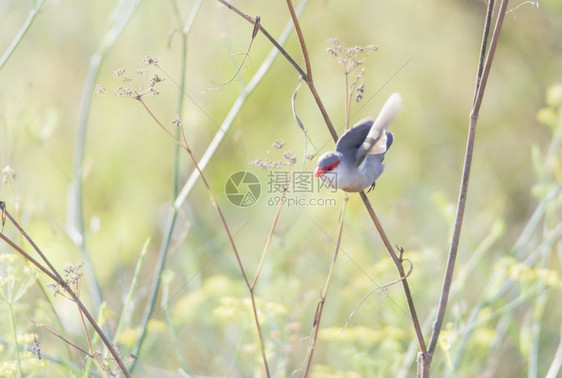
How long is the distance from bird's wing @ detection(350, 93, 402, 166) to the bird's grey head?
7 cm

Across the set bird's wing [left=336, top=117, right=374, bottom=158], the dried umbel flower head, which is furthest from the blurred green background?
the dried umbel flower head

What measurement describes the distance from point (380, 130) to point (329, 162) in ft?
0.60

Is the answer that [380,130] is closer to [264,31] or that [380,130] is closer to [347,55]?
[347,55]

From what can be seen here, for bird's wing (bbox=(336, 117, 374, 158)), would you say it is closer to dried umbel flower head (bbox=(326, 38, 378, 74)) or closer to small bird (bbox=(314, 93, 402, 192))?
small bird (bbox=(314, 93, 402, 192))

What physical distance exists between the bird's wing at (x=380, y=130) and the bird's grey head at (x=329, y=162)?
0.07 m

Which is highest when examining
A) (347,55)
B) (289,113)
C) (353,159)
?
(289,113)

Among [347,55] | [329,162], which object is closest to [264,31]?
[347,55]

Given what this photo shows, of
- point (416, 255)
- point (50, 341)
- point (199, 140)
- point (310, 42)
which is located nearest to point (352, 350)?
point (416, 255)

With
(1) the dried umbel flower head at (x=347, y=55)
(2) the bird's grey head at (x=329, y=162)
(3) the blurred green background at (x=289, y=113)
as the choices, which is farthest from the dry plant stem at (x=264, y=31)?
(3) the blurred green background at (x=289, y=113)

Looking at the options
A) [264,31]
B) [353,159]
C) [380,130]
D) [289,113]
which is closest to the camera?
[264,31]

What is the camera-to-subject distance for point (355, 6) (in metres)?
5.56

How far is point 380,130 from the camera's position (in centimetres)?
175

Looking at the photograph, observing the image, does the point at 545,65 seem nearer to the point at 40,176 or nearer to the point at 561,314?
the point at 561,314

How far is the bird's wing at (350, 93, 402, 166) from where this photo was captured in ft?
5.60
